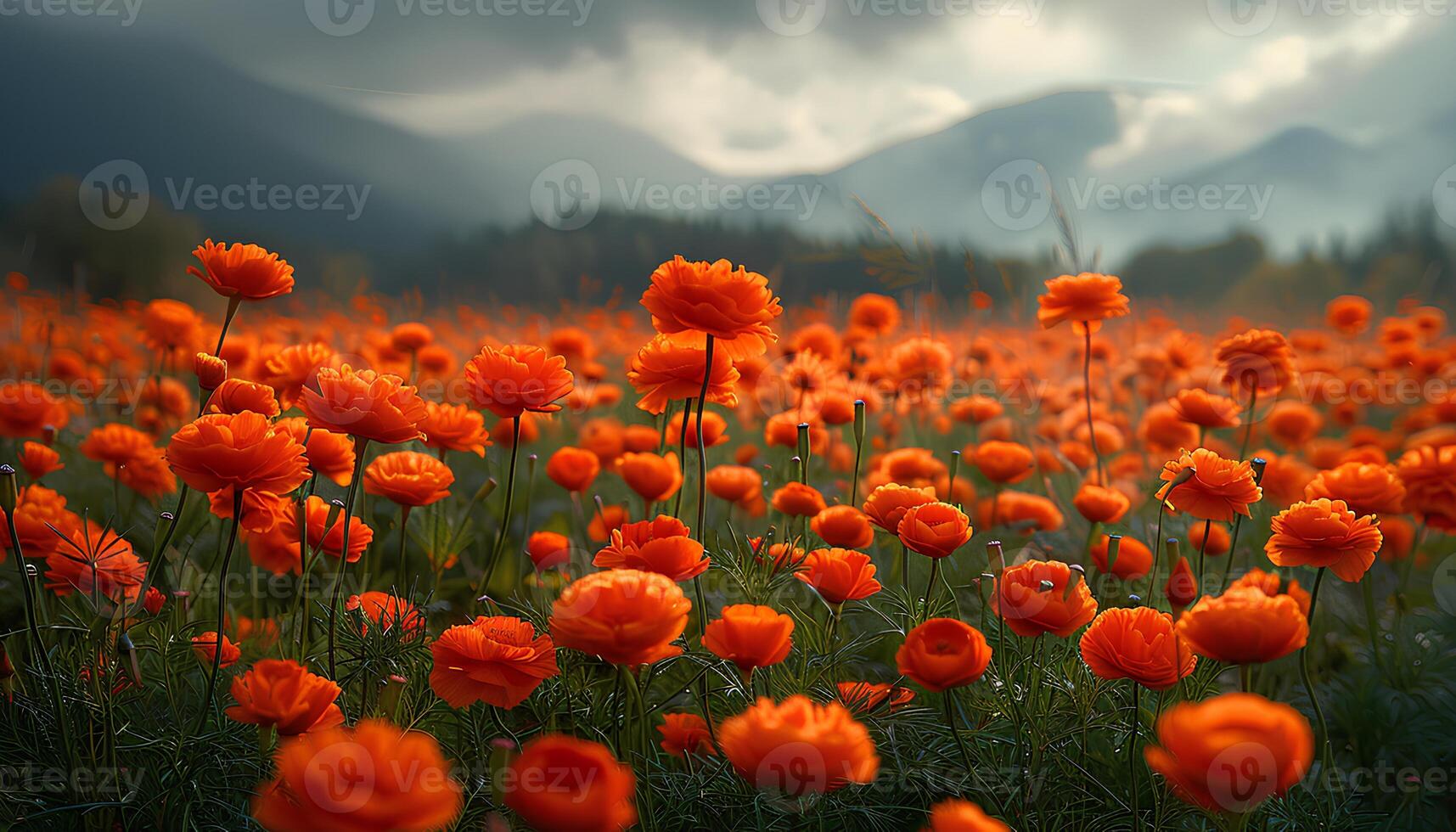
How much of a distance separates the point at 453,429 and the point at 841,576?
1.51ft

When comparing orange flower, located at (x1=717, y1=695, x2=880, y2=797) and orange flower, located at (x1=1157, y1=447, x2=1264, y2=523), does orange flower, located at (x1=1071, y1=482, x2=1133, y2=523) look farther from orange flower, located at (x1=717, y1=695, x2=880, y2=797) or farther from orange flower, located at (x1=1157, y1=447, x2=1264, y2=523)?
orange flower, located at (x1=717, y1=695, x2=880, y2=797)

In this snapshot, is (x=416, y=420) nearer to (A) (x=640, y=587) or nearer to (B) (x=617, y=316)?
(A) (x=640, y=587)

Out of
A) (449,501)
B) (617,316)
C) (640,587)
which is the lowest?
(449,501)

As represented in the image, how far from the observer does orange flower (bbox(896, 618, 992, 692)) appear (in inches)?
21.9

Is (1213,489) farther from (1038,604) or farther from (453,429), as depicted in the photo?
(453,429)

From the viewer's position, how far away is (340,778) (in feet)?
1.24

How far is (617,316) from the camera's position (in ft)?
10.6

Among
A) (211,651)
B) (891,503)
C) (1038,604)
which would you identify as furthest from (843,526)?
(211,651)

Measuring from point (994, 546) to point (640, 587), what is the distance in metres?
0.38

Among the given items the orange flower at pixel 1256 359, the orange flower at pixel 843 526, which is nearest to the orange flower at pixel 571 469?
the orange flower at pixel 843 526

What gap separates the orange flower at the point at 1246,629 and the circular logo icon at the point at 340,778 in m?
0.50

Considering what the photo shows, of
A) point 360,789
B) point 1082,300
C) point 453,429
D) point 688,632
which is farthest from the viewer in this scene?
point 1082,300

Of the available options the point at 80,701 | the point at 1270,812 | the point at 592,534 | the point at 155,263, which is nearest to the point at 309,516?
the point at 80,701

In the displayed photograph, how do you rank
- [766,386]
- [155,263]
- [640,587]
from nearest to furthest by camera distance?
1. [640,587]
2. [766,386]
3. [155,263]
